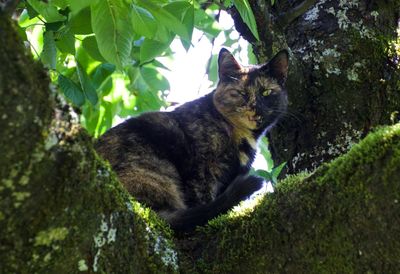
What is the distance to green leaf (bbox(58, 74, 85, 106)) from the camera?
2871 millimetres

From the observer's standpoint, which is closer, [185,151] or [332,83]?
[332,83]

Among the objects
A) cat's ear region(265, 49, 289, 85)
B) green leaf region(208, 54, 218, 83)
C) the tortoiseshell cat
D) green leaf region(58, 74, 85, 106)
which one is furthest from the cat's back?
green leaf region(208, 54, 218, 83)

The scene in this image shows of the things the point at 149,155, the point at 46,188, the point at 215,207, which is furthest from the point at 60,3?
the point at 46,188

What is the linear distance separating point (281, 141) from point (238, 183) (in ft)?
2.96

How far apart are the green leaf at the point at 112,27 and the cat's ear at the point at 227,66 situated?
214 cm

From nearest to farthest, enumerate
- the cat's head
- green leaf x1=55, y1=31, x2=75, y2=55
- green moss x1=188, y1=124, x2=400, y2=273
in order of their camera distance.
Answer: green moss x1=188, y1=124, x2=400, y2=273, green leaf x1=55, y1=31, x2=75, y2=55, the cat's head

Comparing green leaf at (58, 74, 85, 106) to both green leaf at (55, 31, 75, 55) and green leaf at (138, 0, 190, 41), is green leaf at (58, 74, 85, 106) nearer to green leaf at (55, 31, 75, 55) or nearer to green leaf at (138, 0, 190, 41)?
green leaf at (55, 31, 75, 55)

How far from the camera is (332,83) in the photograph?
332 cm

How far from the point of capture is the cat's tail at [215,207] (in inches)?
96.1

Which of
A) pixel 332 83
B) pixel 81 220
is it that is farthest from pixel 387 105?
pixel 81 220

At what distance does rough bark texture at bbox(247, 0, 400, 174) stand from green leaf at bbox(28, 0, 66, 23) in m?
1.25

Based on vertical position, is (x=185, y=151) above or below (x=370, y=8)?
below

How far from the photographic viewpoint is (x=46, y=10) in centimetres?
260

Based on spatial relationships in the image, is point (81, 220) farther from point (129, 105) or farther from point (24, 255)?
point (129, 105)
